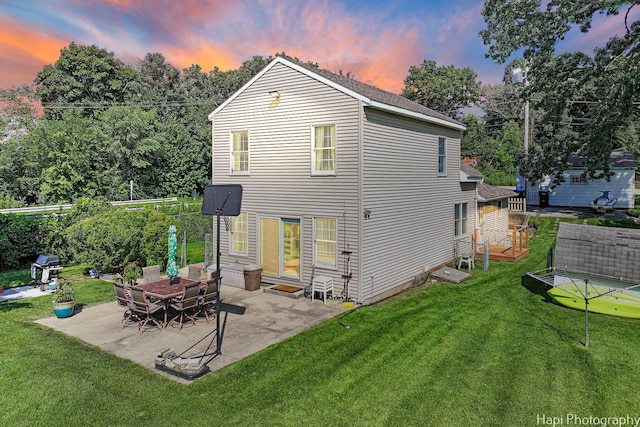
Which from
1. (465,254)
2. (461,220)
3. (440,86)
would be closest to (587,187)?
(461,220)

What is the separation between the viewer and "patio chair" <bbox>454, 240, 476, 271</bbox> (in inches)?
661

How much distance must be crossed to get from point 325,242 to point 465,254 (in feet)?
24.1

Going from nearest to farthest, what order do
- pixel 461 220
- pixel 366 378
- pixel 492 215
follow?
1. pixel 366 378
2. pixel 461 220
3. pixel 492 215

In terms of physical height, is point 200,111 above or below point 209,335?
above

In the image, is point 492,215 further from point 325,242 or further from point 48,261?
point 48,261

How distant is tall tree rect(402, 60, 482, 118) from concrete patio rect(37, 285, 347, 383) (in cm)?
4168

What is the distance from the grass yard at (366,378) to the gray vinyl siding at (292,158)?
11.2 feet

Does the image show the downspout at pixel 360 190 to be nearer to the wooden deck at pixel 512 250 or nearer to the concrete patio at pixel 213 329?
the concrete patio at pixel 213 329

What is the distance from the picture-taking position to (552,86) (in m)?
20.8

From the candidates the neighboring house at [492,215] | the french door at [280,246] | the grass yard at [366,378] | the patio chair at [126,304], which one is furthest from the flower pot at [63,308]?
the neighboring house at [492,215]

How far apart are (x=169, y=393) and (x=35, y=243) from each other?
1484 cm

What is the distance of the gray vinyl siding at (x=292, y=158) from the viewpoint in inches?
476

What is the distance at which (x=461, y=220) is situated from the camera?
18.5m

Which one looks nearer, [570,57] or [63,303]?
[63,303]
